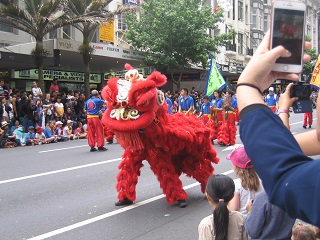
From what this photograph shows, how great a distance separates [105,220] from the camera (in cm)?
588

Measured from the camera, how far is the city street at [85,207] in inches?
213

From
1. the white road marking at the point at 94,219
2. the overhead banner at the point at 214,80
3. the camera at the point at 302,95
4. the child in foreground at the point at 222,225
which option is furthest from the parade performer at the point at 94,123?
the camera at the point at 302,95

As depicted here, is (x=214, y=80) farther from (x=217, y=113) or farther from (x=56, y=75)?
(x=56, y=75)

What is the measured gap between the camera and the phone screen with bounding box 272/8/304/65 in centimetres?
159

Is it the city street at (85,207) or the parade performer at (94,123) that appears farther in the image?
the parade performer at (94,123)

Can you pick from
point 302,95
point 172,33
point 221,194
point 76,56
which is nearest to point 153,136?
point 221,194

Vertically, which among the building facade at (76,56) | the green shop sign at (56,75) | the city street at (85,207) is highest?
the building facade at (76,56)

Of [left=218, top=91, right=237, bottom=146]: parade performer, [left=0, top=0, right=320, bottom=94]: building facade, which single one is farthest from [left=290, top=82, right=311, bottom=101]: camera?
[left=0, top=0, right=320, bottom=94]: building facade

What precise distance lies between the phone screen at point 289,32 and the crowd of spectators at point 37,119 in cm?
1421

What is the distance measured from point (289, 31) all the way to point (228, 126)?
39.3 ft

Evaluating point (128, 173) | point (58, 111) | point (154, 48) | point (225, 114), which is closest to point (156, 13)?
point (154, 48)

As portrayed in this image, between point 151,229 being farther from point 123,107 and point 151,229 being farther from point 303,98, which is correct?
point 303,98

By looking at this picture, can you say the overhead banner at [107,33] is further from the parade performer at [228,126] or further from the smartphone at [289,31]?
the smartphone at [289,31]

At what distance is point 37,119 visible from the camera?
16688 millimetres
